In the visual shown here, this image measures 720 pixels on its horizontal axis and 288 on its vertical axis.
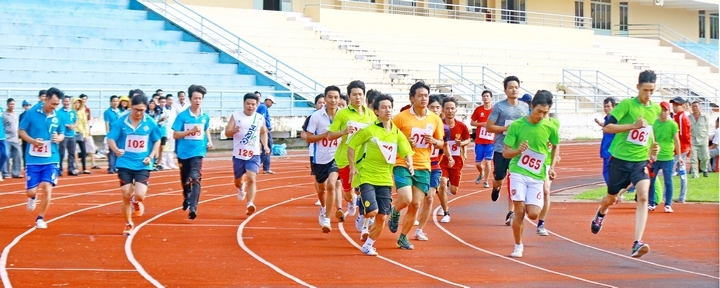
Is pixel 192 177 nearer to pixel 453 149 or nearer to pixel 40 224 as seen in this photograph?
pixel 40 224

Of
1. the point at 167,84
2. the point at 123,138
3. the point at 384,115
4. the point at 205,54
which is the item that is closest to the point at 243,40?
the point at 205,54

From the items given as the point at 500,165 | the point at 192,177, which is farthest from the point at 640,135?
the point at 192,177

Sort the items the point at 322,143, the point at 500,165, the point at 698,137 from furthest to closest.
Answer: the point at 698,137 < the point at 500,165 < the point at 322,143

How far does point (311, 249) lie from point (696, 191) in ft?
31.8

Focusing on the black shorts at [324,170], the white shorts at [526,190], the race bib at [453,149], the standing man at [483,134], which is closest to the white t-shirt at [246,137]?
the black shorts at [324,170]

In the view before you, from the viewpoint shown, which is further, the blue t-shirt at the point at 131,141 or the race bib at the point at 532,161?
the blue t-shirt at the point at 131,141

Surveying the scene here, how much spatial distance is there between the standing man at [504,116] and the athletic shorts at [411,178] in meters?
1.91

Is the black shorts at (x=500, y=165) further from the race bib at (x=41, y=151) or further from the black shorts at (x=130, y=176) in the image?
the race bib at (x=41, y=151)

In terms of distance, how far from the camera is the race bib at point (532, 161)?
37.2ft

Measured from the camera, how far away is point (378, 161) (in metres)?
11.3

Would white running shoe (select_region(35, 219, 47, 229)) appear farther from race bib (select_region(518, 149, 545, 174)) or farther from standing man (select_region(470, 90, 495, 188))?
standing man (select_region(470, 90, 495, 188))

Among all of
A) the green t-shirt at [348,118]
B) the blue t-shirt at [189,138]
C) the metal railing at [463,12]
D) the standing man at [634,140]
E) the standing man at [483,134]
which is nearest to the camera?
the standing man at [634,140]

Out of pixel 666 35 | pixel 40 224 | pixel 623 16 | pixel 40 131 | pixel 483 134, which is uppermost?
pixel 623 16

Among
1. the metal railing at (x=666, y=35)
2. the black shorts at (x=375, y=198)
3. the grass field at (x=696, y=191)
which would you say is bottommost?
the grass field at (x=696, y=191)
